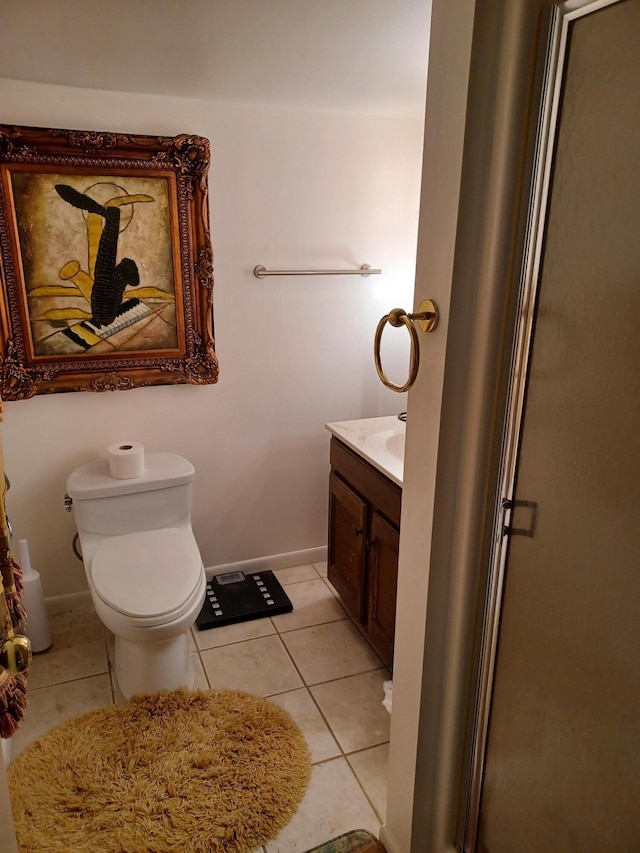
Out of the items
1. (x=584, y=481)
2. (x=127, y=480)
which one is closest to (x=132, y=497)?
(x=127, y=480)

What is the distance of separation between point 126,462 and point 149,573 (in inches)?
17.7

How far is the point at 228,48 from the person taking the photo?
179cm

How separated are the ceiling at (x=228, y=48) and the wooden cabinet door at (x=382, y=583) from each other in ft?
4.89

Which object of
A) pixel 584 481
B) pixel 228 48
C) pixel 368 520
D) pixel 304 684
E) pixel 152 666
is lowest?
pixel 304 684

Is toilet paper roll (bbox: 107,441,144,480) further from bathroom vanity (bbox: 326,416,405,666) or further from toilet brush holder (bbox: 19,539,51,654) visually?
bathroom vanity (bbox: 326,416,405,666)

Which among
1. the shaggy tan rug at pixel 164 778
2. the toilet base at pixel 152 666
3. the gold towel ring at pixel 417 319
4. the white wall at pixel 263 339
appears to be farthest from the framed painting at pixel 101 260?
the gold towel ring at pixel 417 319

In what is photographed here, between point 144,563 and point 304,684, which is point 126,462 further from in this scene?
point 304,684

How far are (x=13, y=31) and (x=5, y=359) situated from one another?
110 centimetres

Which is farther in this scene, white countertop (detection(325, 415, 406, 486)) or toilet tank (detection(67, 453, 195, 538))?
toilet tank (detection(67, 453, 195, 538))

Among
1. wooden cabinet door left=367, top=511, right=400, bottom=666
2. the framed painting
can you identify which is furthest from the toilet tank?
wooden cabinet door left=367, top=511, right=400, bottom=666

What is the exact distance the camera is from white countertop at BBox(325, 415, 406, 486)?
6.77 feet

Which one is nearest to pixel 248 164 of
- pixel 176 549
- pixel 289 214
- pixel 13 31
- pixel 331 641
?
pixel 289 214

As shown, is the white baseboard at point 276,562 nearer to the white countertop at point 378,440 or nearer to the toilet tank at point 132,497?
the toilet tank at point 132,497

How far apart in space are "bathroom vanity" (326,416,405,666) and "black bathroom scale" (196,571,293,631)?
29 cm
